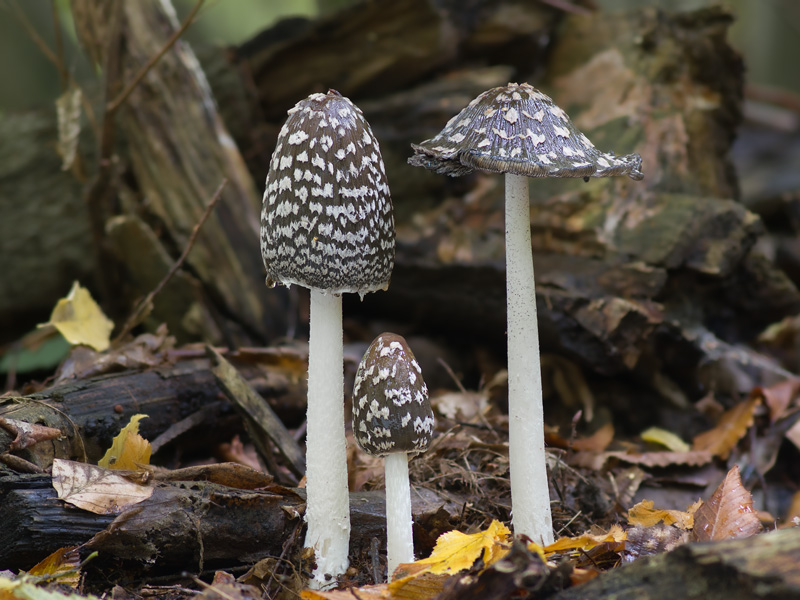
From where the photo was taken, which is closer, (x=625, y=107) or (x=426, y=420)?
(x=426, y=420)

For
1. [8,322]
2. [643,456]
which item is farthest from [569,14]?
[8,322]

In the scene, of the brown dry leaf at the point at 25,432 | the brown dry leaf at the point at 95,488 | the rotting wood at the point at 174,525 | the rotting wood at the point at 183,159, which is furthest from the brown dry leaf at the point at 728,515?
the rotting wood at the point at 183,159

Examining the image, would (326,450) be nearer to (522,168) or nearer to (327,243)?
(327,243)

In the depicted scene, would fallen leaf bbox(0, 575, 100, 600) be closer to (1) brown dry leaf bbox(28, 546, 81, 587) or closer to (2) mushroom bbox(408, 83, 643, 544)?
(1) brown dry leaf bbox(28, 546, 81, 587)

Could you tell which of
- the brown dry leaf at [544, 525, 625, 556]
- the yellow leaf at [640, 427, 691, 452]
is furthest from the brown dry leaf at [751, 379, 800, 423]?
the brown dry leaf at [544, 525, 625, 556]

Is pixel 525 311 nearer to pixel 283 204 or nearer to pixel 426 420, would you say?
pixel 426 420

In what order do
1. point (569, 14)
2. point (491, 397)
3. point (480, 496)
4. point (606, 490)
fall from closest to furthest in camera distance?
point (480, 496), point (606, 490), point (491, 397), point (569, 14)
